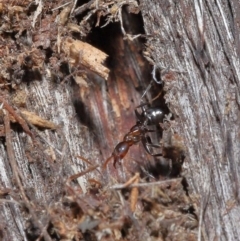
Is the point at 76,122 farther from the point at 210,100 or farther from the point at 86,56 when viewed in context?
the point at 210,100

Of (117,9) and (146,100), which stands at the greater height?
(117,9)

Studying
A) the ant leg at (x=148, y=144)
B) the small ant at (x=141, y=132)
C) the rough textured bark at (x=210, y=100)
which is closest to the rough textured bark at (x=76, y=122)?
the rough textured bark at (x=210, y=100)

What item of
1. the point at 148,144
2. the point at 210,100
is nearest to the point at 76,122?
the point at 148,144

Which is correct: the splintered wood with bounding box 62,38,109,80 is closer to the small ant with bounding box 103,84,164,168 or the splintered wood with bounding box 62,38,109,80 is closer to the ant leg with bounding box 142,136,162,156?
the small ant with bounding box 103,84,164,168

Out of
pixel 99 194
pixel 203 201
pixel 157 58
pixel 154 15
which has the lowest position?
pixel 203 201

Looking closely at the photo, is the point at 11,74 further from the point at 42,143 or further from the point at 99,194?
the point at 99,194

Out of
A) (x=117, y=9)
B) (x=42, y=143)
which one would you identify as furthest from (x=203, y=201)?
(x=117, y=9)
